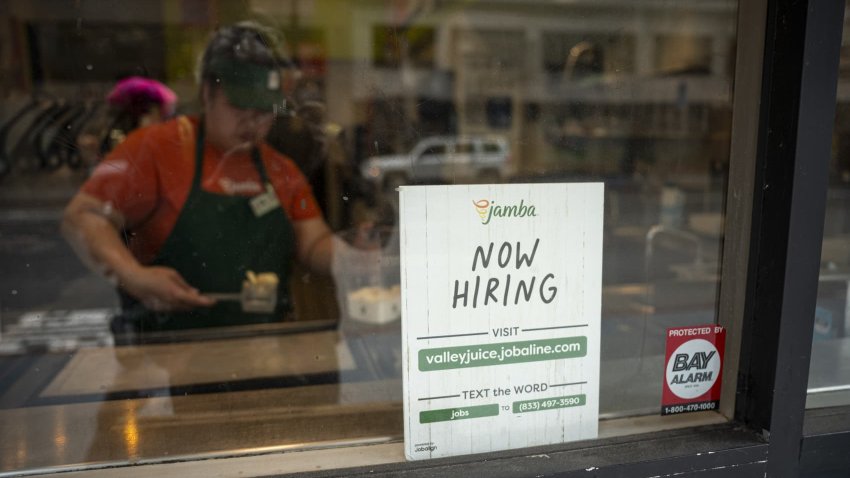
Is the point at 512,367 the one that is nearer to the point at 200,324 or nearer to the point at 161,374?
the point at 161,374

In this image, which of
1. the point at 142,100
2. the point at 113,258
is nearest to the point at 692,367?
the point at 113,258

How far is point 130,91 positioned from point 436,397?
7.70 ft

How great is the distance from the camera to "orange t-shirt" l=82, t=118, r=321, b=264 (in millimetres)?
1926

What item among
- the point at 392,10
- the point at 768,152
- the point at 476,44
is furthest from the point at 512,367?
the point at 476,44

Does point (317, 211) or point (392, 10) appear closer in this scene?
point (317, 211)

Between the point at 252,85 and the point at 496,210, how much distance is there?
1.28 meters

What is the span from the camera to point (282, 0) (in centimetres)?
277

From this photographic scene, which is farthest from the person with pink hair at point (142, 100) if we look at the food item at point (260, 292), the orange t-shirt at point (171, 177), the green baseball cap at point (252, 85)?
the food item at point (260, 292)

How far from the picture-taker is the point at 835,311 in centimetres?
166

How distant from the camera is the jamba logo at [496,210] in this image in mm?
1004

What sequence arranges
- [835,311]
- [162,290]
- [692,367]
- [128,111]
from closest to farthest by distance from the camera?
[692,367], [835,311], [162,290], [128,111]

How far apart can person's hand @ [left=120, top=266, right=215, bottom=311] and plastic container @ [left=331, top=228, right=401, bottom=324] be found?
495mm

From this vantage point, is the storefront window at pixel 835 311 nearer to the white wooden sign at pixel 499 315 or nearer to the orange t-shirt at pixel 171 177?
the white wooden sign at pixel 499 315

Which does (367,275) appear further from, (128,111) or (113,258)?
(128,111)
